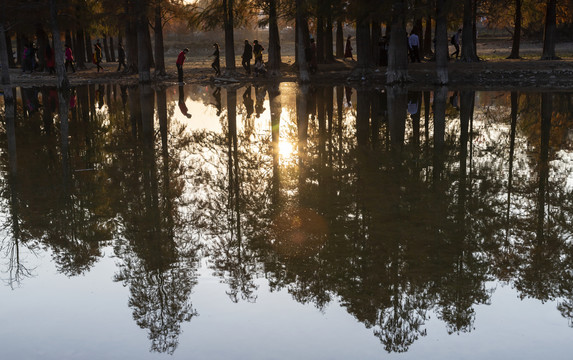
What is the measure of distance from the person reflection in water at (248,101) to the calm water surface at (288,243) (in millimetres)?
6031

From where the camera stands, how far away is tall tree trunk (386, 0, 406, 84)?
32750 millimetres

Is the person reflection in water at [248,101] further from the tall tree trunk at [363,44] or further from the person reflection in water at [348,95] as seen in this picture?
the tall tree trunk at [363,44]

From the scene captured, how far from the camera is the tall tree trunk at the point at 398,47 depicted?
107ft

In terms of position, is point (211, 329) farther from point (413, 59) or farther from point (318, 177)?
point (413, 59)

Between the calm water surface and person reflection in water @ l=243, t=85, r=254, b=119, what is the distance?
6031mm

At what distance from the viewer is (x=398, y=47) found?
112ft

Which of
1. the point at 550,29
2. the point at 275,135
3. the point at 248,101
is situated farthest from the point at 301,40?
the point at 275,135

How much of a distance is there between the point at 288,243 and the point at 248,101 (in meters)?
21.4

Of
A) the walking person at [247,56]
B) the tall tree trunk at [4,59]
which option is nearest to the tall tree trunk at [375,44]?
the walking person at [247,56]

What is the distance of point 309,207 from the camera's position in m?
11.6

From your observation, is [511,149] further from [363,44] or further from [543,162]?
[363,44]

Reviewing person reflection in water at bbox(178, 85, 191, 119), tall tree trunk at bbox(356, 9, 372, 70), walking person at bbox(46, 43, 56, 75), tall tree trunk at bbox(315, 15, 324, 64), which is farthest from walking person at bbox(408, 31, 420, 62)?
walking person at bbox(46, 43, 56, 75)

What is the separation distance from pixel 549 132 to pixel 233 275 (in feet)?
42.6

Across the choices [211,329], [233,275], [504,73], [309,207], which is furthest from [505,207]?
[504,73]
